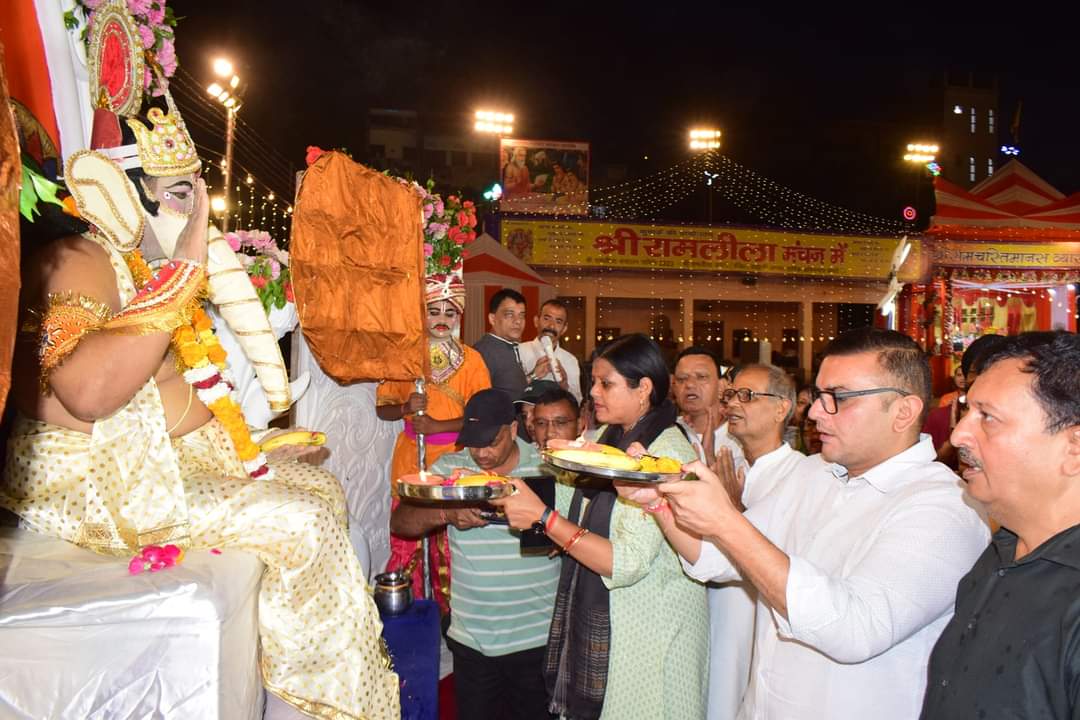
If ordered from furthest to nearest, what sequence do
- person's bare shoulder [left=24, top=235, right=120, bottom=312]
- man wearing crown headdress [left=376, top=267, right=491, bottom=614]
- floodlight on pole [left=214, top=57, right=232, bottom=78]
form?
1. floodlight on pole [left=214, top=57, right=232, bottom=78]
2. man wearing crown headdress [left=376, top=267, right=491, bottom=614]
3. person's bare shoulder [left=24, top=235, right=120, bottom=312]

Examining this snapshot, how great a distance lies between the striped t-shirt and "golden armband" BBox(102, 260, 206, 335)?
5.45ft

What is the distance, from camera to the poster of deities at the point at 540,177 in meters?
16.2

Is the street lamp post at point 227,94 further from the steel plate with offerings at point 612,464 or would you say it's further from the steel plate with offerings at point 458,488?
the steel plate with offerings at point 612,464

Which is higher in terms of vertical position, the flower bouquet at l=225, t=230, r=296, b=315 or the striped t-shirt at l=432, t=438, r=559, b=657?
the flower bouquet at l=225, t=230, r=296, b=315

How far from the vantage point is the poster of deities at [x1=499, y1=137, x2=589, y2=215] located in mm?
16172

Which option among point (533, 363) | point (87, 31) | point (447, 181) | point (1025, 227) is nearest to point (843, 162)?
point (1025, 227)

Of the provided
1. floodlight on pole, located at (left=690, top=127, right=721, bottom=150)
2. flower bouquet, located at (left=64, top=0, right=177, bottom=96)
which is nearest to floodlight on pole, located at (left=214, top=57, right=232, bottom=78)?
flower bouquet, located at (left=64, top=0, right=177, bottom=96)

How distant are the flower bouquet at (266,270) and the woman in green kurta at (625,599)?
208 centimetres

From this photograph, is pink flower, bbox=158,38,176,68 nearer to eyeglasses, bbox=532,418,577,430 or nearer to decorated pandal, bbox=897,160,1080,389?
eyeglasses, bbox=532,418,577,430

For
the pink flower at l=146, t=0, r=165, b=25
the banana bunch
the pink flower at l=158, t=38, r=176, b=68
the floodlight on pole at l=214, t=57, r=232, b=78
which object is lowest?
the banana bunch

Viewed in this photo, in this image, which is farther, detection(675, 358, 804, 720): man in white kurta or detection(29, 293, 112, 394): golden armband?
detection(675, 358, 804, 720): man in white kurta

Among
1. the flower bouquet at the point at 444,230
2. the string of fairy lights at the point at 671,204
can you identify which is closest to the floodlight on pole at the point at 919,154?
the string of fairy lights at the point at 671,204

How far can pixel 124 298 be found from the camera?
2219 millimetres

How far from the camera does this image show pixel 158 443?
2.19 metres
